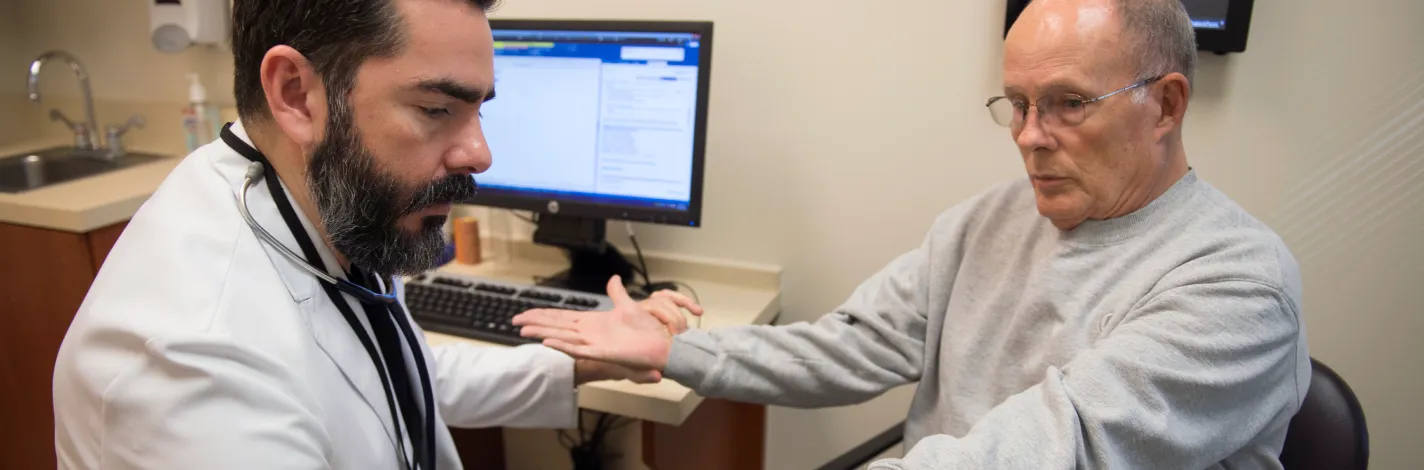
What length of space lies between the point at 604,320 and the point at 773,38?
28.9 inches

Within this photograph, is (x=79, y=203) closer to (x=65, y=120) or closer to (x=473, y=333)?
(x=65, y=120)

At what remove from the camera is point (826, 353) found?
141cm

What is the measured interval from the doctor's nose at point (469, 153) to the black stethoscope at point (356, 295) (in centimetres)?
18

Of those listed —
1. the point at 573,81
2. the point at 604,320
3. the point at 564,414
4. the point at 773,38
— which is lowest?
the point at 564,414

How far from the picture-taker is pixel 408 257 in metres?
1.05

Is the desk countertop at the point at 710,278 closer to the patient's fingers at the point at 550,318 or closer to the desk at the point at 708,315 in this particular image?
the desk at the point at 708,315

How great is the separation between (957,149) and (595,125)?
72cm

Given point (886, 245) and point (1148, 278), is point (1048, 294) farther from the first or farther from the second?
point (886, 245)

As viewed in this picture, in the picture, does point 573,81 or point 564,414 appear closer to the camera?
point 564,414

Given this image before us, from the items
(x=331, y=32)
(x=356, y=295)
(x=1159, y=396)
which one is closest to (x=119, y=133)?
(x=356, y=295)

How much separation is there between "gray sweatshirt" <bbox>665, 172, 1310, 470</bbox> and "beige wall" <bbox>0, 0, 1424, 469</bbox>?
A: 0.36 m

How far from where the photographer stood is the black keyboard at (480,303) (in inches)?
62.0

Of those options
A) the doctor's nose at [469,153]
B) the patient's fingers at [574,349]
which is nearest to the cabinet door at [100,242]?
the patient's fingers at [574,349]

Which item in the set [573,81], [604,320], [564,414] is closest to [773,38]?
[573,81]
